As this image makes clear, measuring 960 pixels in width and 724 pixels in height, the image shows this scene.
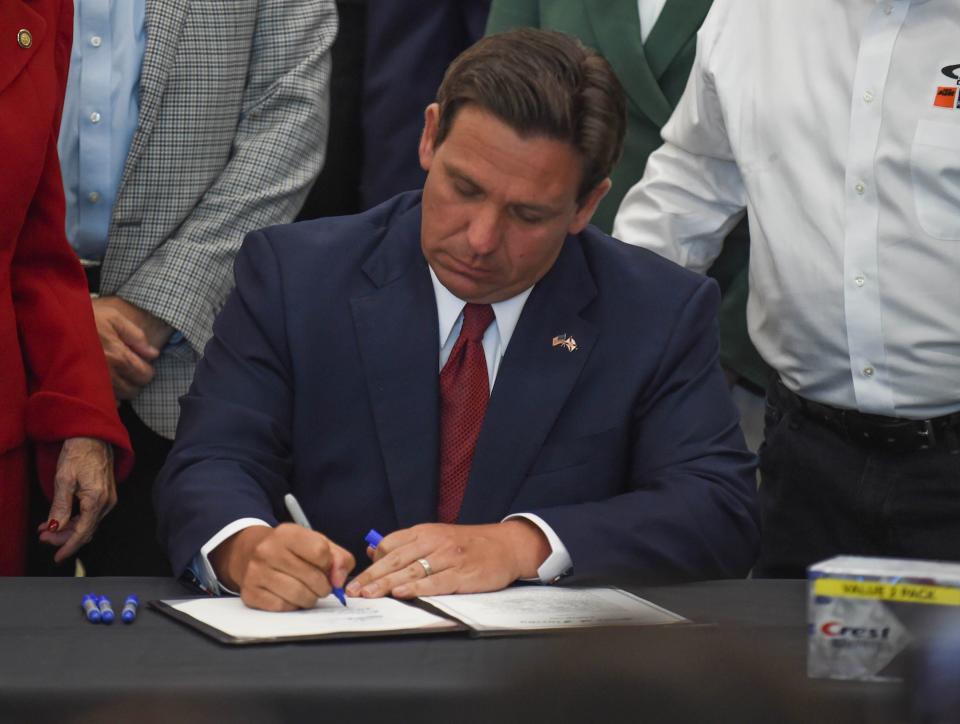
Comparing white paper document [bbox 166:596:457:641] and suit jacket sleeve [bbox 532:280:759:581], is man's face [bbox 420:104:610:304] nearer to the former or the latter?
suit jacket sleeve [bbox 532:280:759:581]

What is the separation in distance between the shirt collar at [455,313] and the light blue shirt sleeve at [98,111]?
80cm

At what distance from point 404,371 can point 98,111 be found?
93 centimetres

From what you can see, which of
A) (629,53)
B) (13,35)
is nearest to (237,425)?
(13,35)

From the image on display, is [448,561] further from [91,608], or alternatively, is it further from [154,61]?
[154,61]

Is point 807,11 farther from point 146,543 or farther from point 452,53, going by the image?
point 146,543

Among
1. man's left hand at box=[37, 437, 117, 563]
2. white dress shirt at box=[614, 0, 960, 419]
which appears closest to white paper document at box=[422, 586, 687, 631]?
man's left hand at box=[37, 437, 117, 563]

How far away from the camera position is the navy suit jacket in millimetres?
2344

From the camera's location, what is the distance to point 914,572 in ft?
4.90

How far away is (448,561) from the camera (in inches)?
79.6

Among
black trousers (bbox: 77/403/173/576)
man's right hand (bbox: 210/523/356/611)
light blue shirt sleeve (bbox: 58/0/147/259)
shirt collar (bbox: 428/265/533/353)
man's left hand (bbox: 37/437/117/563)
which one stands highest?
light blue shirt sleeve (bbox: 58/0/147/259)

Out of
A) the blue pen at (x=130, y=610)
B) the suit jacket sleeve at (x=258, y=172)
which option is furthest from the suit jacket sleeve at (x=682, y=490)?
the suit jacket sleeve at (x=258, y=172)

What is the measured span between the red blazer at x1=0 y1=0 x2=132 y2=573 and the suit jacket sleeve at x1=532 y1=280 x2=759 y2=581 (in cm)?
81

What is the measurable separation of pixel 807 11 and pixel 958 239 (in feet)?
1.83

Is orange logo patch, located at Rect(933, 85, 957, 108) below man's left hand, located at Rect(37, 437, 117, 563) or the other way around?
the other way around
